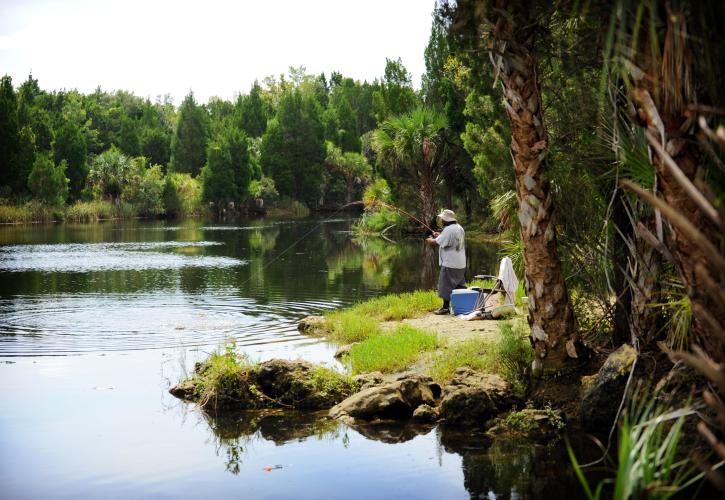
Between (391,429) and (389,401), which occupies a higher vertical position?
(389,401)

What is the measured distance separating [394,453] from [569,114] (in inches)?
168

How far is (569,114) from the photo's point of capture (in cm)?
954

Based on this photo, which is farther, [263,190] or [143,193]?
[263,190]

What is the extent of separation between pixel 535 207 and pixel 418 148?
30912 millimetres

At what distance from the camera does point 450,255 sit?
14.5 metres

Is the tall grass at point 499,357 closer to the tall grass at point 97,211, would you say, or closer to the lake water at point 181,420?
the lake water at point 181,420

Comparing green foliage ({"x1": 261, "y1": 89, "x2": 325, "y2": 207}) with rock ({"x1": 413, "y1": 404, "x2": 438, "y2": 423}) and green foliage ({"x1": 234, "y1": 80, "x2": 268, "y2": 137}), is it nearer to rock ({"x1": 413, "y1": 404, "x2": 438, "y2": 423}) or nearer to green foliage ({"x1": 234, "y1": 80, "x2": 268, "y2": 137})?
green foliage ({"x1": 234, "y1": 80, "x2": 268, "y2": 137})

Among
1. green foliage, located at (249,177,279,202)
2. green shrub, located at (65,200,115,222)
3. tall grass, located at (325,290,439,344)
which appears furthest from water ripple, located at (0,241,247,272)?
green foliage, located at (249,177,279,202)

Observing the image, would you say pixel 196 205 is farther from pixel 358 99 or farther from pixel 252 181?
pixel 358 99

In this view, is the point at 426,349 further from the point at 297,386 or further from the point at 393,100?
the point at 393,100

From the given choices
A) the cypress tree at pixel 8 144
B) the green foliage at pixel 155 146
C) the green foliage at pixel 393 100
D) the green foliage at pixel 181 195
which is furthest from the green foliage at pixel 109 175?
the green foliage at pixel 393 100

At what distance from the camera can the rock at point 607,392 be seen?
7.93 m

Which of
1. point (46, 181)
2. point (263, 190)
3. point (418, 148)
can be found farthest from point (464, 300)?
point (263, 190)

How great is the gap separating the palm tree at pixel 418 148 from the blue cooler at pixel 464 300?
25437 mm
